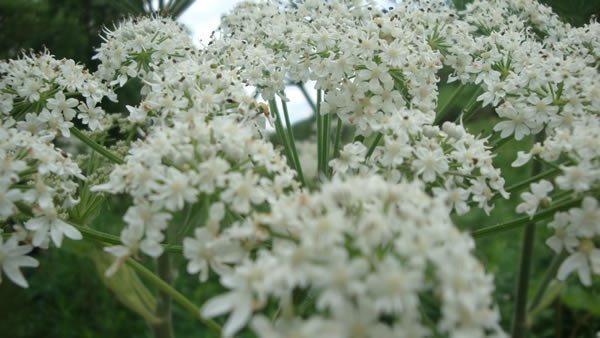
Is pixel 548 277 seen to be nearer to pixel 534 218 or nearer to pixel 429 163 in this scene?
pixel 534 218

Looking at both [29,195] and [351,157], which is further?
[351,157]

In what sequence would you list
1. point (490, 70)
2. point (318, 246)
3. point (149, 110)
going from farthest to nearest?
1. point (490, 70)
2. point (149, 110)
3. point (318, 246)

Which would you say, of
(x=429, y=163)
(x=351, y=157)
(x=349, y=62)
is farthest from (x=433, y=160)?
(x=349, y=62)

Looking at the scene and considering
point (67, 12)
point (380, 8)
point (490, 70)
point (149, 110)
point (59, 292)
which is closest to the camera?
point (149, 110)

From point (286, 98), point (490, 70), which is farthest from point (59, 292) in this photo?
point (490, 70)

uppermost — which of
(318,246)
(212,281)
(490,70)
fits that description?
(490,70)

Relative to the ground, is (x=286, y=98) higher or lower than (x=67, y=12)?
lower

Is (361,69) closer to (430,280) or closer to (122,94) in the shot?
(430,280)
